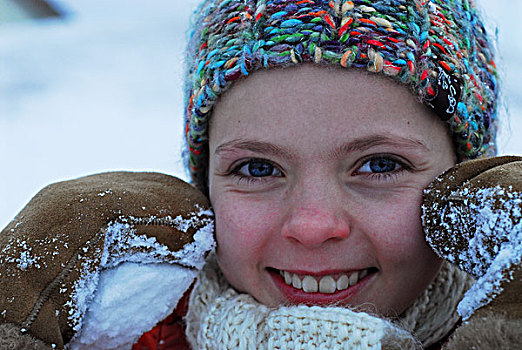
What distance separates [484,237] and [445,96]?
0.33 meters

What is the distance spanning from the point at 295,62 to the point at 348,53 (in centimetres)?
9

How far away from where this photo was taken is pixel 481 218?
2.64 feet

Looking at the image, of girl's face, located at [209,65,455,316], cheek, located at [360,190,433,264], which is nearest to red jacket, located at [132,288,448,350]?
girl's face, located at [209,65,455,316]

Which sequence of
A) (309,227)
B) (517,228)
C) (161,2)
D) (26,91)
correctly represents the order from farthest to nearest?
(161,2) < (26,91) < (309,227) < (517,228)

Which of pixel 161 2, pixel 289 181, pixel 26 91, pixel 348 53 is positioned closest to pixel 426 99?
pixel 348 53

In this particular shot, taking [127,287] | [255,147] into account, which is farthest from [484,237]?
[127,287]

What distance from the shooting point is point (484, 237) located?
80 centimetres

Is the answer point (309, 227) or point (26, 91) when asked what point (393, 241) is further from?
point (26, 91)

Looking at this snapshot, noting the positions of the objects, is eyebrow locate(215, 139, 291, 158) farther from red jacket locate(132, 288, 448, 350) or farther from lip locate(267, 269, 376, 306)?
red jacket locate(132, 288, 448, 350)

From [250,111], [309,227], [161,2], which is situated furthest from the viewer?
[161,2]

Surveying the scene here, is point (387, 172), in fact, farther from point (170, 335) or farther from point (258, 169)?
point (170, 335)

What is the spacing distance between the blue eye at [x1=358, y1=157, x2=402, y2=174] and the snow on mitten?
320 millimetres

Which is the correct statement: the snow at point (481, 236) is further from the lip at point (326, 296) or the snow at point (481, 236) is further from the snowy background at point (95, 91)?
the snowy background at point (95, 91)

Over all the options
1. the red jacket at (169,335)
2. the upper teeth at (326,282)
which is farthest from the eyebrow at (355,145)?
the red jacket at (169,335)
